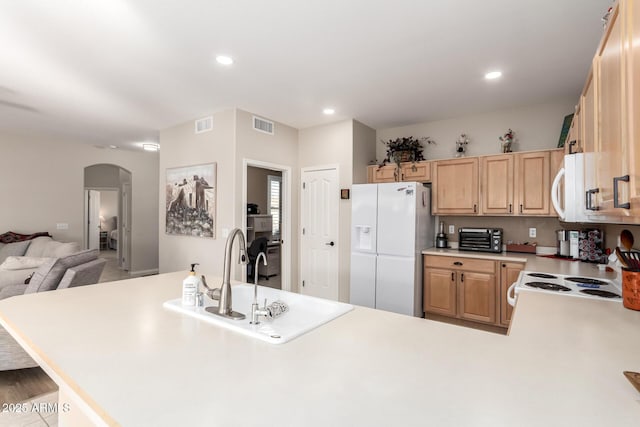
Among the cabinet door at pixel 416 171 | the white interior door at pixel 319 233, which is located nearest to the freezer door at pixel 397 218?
the cabinet door at pixel 416 171

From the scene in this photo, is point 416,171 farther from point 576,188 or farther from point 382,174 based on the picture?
point 576,188

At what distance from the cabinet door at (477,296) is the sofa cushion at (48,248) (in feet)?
16.6

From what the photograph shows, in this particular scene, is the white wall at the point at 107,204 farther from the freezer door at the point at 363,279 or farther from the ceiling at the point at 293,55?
the freezer door at the point at 363,279

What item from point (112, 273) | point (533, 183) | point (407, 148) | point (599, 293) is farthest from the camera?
point (112, 273)

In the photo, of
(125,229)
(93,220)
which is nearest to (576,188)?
(125,229)

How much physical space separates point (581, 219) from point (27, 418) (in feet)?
12.0

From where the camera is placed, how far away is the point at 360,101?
370 centimetres

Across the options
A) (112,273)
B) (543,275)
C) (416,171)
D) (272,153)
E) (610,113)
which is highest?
(272,153)

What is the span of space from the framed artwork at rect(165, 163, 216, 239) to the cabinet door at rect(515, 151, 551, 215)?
11.8 feet

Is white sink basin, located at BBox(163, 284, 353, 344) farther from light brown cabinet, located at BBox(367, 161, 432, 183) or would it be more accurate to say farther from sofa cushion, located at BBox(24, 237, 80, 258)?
sofa cushion, located at BBox(24, 237, 80, 258)

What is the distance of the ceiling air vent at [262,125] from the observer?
424cm

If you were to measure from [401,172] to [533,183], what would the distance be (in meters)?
1.49

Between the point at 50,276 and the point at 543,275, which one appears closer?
the point at 543,275

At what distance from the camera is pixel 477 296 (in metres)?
3.56
